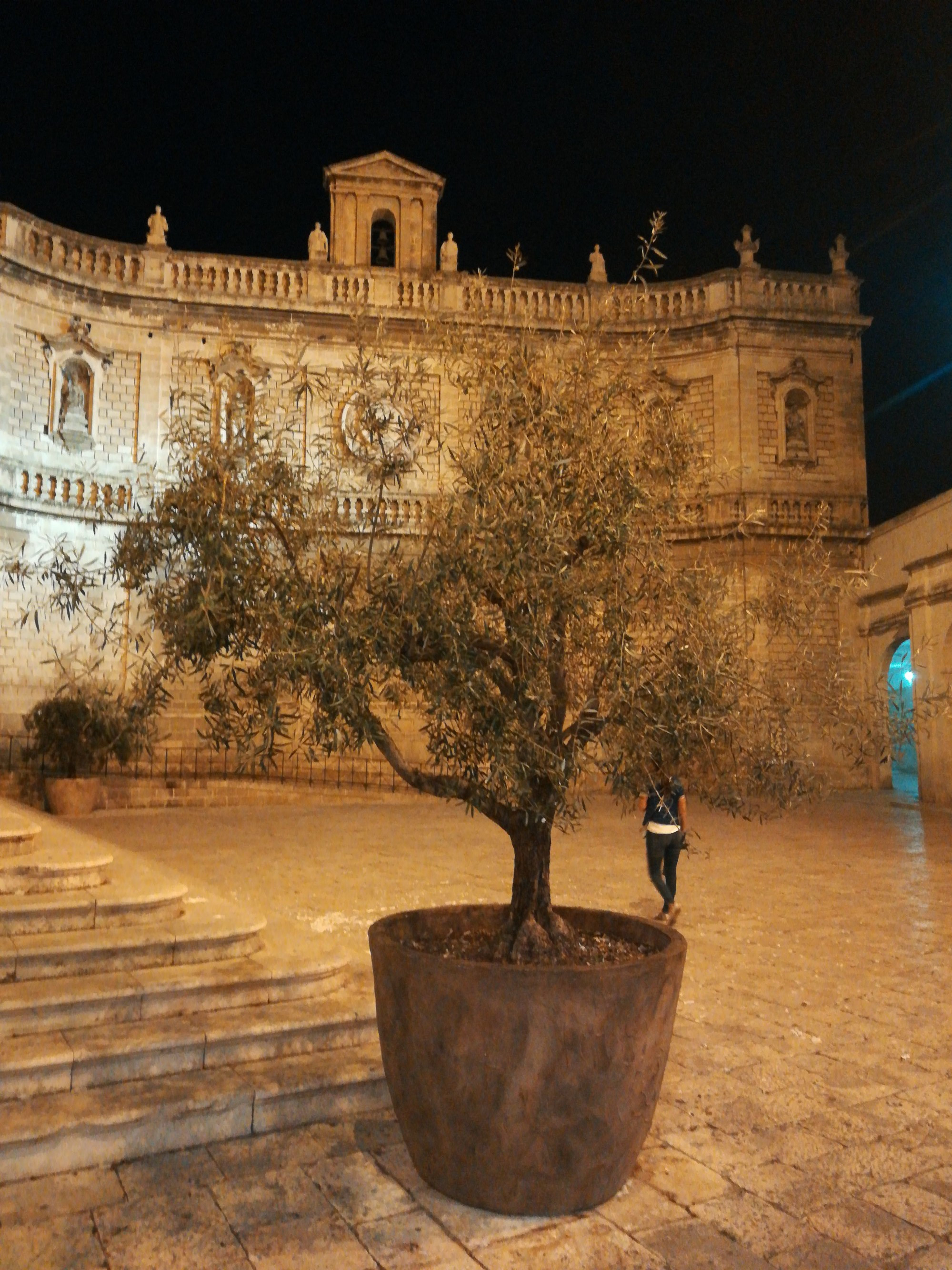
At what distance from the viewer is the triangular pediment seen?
24359mm

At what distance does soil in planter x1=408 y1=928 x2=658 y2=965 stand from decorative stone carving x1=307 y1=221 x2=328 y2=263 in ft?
71.0

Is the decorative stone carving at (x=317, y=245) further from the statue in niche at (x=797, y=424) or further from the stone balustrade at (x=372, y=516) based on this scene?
the stone balustrade at (x=372, y=516)

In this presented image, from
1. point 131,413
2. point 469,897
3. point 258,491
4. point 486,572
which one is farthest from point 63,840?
point 131,413

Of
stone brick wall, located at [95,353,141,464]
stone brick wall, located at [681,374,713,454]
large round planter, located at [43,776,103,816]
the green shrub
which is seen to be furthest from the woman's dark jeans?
stone brick wall, located at [681,374,713,454]

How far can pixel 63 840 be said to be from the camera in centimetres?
803

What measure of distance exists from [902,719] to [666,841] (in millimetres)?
3553

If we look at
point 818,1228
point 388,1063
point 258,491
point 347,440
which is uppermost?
point 347,440

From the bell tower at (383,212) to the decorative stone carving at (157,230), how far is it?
12.9 ft

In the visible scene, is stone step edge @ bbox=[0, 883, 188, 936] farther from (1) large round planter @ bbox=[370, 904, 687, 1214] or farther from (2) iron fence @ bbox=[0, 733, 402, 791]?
(2) iron fence @ bbox=[0, 733, 402, 791]

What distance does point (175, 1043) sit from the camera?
4691 mm

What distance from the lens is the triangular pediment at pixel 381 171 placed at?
79.9ft

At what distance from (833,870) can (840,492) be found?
14914 mm

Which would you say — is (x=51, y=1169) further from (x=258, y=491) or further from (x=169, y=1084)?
(x=258, y=491)

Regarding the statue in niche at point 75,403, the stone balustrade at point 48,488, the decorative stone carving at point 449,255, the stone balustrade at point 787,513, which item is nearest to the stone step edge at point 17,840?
the stone balustrade at point 48,488
